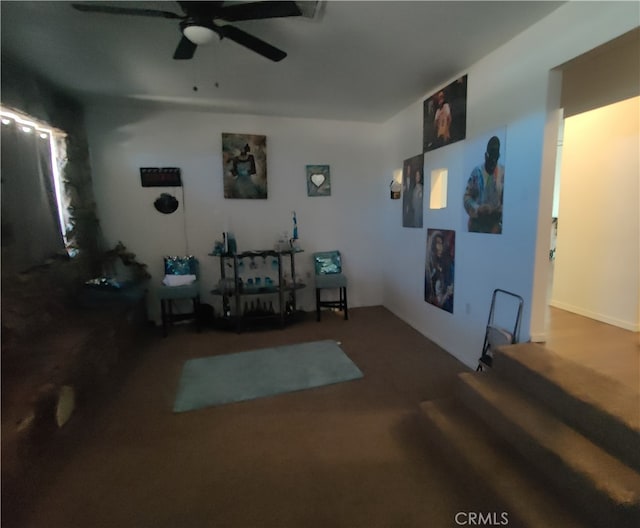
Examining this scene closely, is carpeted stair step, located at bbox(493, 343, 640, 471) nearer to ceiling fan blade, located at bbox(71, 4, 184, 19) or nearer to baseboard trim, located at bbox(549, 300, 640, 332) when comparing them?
baseboard trim, located at bbox(549, 300, 640, 332)

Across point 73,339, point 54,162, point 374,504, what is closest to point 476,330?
point 374,504

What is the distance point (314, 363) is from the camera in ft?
10.0

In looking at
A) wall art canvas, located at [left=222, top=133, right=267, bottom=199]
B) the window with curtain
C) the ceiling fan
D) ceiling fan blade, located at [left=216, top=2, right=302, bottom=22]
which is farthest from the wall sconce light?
the window with curtain

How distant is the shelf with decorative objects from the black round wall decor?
824 mm

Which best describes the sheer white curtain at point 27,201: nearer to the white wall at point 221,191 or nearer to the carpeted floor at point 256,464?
the white wall at point 221,191

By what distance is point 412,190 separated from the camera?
3.84m

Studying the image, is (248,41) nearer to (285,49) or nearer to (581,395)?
(285,49)

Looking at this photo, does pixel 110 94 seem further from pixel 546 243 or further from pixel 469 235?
pixel 546 243

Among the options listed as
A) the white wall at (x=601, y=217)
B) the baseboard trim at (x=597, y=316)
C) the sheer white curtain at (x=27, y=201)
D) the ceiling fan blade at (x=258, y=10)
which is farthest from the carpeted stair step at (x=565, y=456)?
the sheer white curtain at (x=27, y=201)

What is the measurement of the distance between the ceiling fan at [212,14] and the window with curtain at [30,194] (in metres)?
1.41

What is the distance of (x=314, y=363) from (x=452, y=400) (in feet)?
4.23

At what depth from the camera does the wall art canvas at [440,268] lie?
320cm

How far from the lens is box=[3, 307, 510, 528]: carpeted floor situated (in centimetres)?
154

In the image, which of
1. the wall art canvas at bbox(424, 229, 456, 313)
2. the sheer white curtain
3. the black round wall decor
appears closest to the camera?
the sheer white curtain
